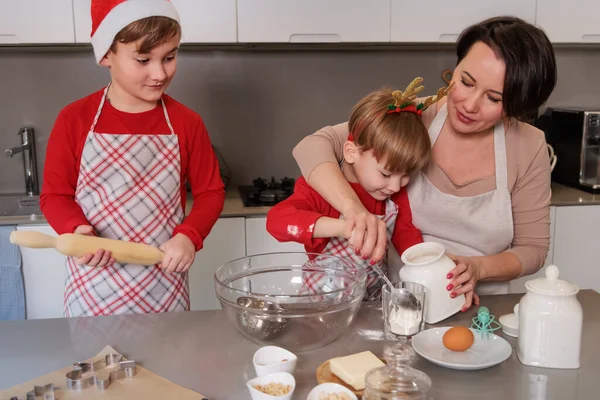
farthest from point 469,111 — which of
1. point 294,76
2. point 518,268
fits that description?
point 294,76

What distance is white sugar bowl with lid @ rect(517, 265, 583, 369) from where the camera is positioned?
36.7 inches

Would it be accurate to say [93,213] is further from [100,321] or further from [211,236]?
[211,236]

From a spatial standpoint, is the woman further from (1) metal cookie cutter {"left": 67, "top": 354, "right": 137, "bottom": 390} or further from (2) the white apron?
(1) metal cookie cutter {"left": 67, "top": 354, "right": 137, "bottom": 390}

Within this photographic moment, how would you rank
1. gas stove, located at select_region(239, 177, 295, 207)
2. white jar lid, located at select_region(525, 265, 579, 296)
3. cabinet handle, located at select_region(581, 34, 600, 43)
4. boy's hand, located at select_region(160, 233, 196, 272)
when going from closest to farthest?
white jar lid, located at select_region(525, 265, 579, 296), boy's hand, located at select_region(160, 233, 196, 272), gas stove, located at select_region(239, 177, 295, 207), cabinet handle, located at select_region(581, 34, 600, 43)

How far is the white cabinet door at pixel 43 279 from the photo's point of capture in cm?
218

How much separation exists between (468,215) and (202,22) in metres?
1.32

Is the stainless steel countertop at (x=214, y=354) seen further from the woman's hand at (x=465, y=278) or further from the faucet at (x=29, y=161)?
the faucet at (x=29, y=161)

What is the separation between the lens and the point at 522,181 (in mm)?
1422

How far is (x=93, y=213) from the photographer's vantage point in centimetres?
146

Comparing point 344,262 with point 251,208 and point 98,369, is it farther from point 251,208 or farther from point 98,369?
point 251,208

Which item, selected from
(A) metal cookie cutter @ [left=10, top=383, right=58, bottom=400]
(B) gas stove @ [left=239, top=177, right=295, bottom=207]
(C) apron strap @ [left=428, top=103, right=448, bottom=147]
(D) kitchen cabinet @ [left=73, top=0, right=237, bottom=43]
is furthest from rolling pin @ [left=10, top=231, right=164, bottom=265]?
(D) kitchen cabinet @ [left=73, top=0, right=237, bottom=43]

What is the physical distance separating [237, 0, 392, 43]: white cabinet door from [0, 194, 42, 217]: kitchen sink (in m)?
1.03

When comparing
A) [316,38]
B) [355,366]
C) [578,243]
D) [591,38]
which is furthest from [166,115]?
[591,38]

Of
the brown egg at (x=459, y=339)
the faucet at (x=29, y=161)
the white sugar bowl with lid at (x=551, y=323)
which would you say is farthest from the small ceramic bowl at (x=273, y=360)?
the faucet at (x=29, y=161)
